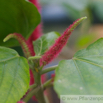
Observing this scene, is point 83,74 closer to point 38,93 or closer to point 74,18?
point 38,93

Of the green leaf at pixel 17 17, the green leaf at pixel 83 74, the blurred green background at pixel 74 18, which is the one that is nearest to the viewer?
the green leaf at pixel 83 74

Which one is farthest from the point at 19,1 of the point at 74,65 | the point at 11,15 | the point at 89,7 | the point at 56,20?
the point at 56,20

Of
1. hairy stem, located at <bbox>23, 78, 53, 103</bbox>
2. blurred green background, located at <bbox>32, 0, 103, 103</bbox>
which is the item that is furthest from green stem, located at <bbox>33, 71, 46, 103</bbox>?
blurred green background, located at <bbox>32, 0, 103, 103</bbox>

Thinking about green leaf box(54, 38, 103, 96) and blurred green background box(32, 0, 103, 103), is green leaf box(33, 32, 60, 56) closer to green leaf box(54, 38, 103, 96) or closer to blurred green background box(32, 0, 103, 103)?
green leaf box(54, 38, 103, 96)

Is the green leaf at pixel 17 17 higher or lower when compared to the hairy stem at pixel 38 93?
higher

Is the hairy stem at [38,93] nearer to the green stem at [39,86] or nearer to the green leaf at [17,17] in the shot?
the green stem at [39,86]

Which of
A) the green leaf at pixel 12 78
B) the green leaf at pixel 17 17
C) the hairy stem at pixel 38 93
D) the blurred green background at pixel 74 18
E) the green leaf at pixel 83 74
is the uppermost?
the green leaf at pixel 17 17

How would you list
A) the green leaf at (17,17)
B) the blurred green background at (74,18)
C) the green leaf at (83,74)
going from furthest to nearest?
the blurred green background at (74,18), the green leaf at (17,17), the green leaf at (83,74)

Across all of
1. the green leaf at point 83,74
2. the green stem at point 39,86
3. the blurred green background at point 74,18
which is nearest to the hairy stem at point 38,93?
the green stem at point 39,86
